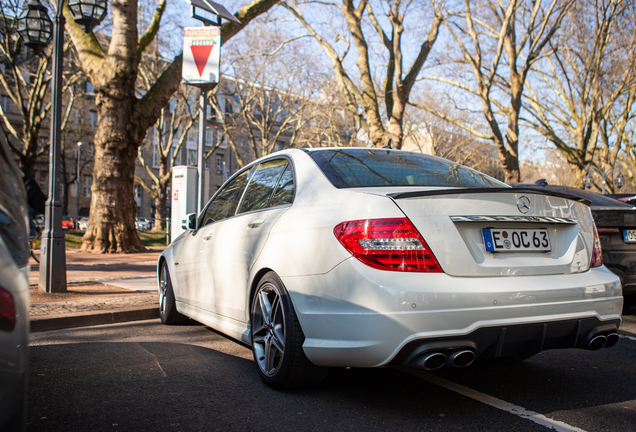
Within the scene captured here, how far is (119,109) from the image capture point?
12.6 m

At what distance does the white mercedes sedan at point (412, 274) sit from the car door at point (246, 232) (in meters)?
0.03

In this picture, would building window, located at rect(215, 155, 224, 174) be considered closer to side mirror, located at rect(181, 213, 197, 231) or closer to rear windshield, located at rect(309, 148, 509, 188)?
side mirror, located at rect(181, 213, 197, 231)

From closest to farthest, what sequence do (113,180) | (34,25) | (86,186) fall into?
(34,25) < (113,180) < (86,186)

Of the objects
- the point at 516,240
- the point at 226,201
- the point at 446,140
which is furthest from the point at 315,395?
the point at 446,140

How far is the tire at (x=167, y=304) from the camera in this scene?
18.1 feet

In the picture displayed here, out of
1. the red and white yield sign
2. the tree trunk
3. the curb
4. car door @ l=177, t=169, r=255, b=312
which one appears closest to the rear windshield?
car door @ l=177, t=169, r=255, b=312

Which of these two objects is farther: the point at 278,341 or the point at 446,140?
the point at 446,140

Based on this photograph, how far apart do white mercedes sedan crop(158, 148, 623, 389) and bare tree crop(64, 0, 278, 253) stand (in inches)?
394

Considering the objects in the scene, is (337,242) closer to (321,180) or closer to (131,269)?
(321,180)

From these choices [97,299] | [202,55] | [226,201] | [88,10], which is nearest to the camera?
[226,201]

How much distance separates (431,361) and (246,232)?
1683mm

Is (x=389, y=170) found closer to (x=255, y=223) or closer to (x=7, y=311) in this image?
(x=255, y=223)

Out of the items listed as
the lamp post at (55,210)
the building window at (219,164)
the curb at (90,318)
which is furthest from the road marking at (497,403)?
the building window at (219,164)

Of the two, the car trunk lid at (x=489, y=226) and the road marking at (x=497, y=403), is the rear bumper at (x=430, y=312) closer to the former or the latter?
the car trunk lid at (x=489, y=226)
